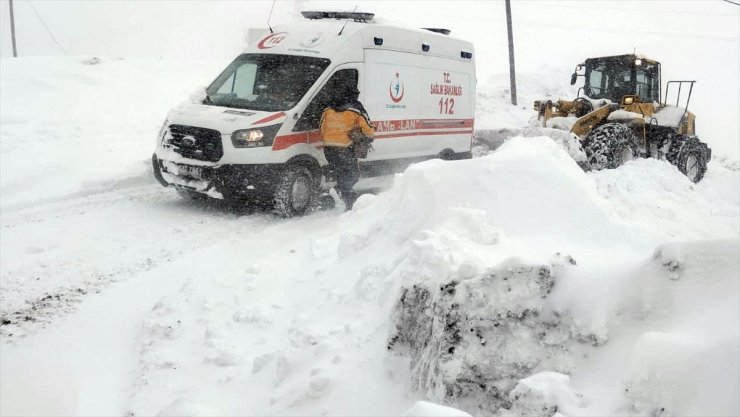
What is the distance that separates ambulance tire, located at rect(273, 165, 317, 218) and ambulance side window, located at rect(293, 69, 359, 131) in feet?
2.02

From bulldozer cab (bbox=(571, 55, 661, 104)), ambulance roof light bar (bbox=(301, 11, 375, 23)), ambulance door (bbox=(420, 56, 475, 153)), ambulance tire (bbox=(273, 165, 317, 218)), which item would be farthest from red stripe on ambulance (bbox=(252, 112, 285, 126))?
bulldozer cab (bbox=(571, 55, 661, 104))

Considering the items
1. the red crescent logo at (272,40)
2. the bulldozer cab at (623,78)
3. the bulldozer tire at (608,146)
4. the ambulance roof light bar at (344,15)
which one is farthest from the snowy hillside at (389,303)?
the bulldozer cab at (623,78)

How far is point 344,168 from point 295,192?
776mm

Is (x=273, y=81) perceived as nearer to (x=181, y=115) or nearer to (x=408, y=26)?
(x=181, y=115)

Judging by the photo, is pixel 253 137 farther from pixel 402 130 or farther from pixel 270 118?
pixel 402 130

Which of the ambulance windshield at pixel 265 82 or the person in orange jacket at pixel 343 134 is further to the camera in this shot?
the ambulance windshield at pixel 265 82

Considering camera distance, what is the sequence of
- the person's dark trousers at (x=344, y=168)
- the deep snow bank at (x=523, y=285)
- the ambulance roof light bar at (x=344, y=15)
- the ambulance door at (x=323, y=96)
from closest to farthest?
the deep snow bank at (x=523, y=285) → the person's dark trousers at (x=344, y=168) → the ambulance door at (x=323, y=96) → the ambulance roof light bar at (x=344, y=15)

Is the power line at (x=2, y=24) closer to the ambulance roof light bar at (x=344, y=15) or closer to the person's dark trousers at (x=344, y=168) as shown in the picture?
the ambulance roof light bar at (x=344, y=15)

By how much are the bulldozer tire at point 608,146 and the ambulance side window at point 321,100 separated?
524cm

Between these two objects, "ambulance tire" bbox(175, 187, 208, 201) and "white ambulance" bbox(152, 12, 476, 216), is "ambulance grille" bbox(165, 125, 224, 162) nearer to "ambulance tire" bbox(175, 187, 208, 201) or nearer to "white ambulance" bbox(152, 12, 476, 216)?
"white ambulance" bbox(152, 12, 476, 216)

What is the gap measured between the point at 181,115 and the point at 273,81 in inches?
56.1

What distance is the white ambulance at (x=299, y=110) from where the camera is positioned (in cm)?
822

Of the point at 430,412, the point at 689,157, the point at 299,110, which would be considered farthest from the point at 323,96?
the point at 689,157

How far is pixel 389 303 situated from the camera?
4145mm
